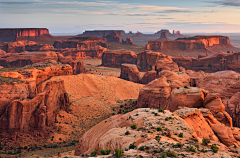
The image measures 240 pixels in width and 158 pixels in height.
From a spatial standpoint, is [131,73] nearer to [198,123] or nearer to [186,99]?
[186,99]

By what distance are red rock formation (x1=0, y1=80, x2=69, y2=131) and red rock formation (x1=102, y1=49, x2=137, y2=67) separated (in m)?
94.2

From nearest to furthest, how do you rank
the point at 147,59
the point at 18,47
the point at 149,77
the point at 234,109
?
the point at 234,109 → the point at 149,77 → the point at 147,59 → the point at 18,47

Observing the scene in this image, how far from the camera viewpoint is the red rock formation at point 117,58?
473ft

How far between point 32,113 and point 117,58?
102384 mm

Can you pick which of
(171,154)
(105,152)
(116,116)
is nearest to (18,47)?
(116,116)

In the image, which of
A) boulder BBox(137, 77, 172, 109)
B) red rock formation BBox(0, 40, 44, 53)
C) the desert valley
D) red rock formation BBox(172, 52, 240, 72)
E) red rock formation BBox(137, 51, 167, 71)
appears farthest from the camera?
red rock formation BBox(0, 40, 44, 53)

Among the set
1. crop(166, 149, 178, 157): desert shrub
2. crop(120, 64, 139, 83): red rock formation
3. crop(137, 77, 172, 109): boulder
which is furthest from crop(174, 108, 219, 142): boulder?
crop(120, 64, 139, 83): red rock formation

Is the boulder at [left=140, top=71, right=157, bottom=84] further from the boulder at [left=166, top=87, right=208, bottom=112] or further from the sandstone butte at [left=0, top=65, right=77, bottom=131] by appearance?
the boulder at [left=166, top=87, right=208, bottom=112]

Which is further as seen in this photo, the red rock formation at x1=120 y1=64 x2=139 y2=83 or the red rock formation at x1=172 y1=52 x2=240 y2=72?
the red rock formation at x1=172 y1=52 x2=240 y2=72

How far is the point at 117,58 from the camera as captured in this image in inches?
Result: 5763

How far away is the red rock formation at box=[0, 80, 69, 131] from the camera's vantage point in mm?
44625

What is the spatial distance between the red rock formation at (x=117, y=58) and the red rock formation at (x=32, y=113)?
3708 inches

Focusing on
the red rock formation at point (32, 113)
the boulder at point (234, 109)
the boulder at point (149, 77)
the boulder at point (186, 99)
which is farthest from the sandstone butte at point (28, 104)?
the boulder at point (149, 77)

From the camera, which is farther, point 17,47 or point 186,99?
point 17,47
